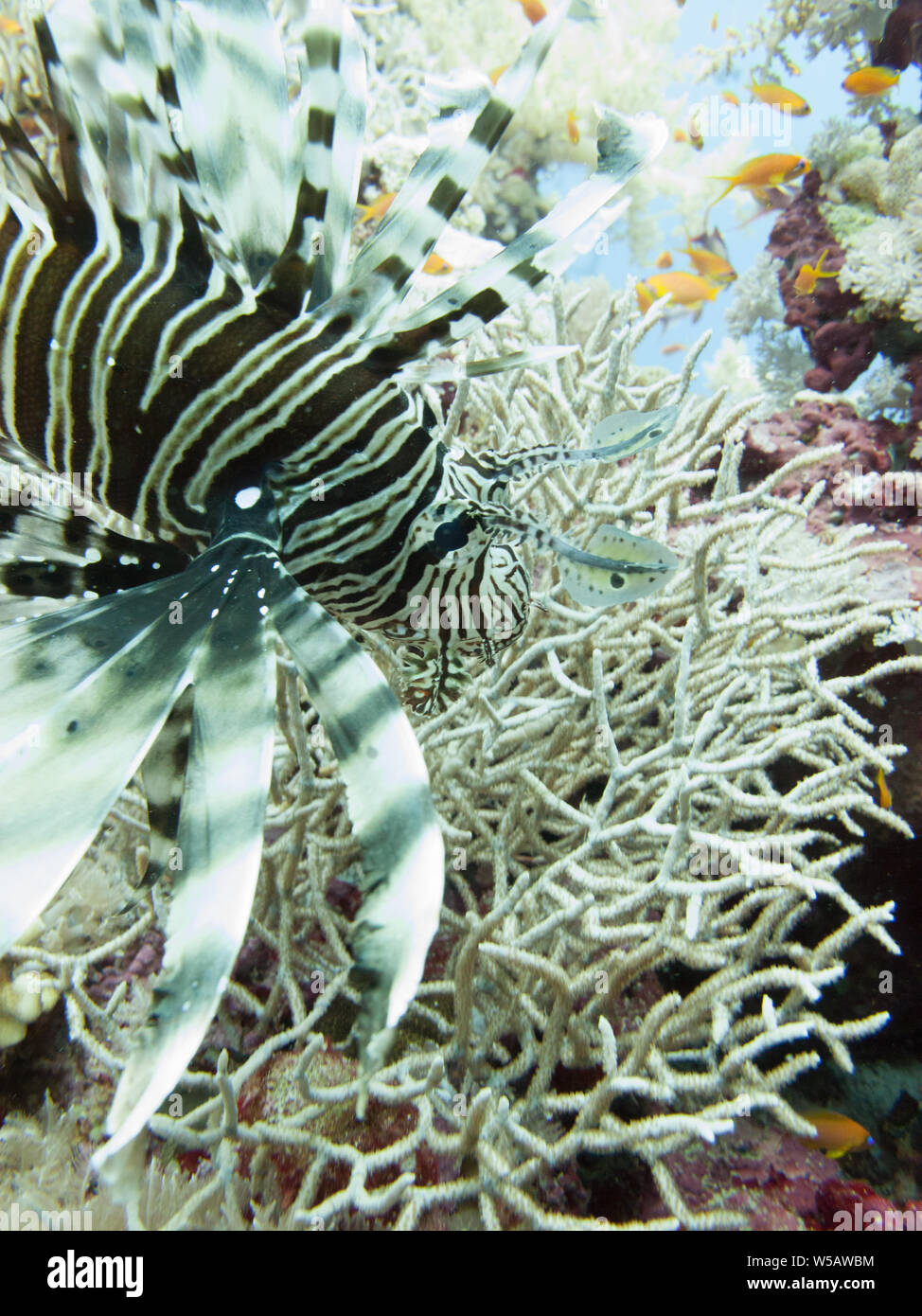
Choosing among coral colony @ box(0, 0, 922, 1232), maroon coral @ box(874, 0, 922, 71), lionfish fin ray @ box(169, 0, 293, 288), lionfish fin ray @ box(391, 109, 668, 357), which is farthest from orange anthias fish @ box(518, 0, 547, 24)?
lionfish fin ray @ box(391, 109, 668, 357)

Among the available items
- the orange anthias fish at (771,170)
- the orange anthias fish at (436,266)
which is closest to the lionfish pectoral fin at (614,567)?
the orange anthias fish at (436,266)

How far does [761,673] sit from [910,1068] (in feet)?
6.45

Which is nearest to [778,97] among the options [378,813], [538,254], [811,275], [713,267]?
[713,267]

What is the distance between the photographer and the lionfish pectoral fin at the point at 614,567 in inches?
54.2

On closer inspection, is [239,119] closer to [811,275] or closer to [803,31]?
[811,275]

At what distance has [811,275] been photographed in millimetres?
5453

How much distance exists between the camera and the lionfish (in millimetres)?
1518

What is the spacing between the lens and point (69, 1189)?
2.01 meters

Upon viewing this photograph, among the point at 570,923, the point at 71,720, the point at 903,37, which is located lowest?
the point at 570,923

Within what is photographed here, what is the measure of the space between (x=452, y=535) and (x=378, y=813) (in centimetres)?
81

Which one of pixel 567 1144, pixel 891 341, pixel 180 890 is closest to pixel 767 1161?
pixel 567 1144

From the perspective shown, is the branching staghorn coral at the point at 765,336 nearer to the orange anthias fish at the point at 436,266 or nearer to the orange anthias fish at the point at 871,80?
the orange anthias fish at the point at 871,80

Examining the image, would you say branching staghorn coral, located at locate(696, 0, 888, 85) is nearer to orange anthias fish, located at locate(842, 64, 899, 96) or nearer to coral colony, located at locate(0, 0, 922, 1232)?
orange anthias fish, located at locate(842, 64, 899, 96)

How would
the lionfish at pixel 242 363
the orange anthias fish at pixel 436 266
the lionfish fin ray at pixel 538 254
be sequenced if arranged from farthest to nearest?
the orange anthias fish at pixel 436 266
the lionfish fin ray at pixel 538 254
the lionfish at pixel 242 363
